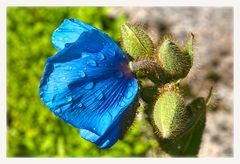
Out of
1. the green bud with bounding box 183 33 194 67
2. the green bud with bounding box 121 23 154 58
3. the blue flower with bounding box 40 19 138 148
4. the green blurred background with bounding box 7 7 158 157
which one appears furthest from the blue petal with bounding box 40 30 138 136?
the green blurred background with bounding box 7 7 158 157

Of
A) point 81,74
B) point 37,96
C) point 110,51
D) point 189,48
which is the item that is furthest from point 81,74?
point 37,96

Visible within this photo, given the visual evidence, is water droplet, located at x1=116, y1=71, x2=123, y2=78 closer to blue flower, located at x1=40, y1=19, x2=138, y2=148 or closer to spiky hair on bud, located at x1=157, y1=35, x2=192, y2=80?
blue flower, located at x1=40, y1=19, x2=138, y2=148

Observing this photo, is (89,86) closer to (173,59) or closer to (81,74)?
(81,74)

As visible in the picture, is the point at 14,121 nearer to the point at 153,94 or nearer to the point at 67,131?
the point at 67,131

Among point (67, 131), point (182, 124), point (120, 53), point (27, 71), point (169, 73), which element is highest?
point (120, 53)

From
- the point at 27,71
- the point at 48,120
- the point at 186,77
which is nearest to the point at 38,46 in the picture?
the point at 27,71

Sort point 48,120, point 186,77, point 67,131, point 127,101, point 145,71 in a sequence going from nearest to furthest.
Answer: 1. point 127,101
2. point 145,71
3. point 186,77
4. point 67,131
5. point 48,120

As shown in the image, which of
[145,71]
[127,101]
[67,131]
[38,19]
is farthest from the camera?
[38,19]
